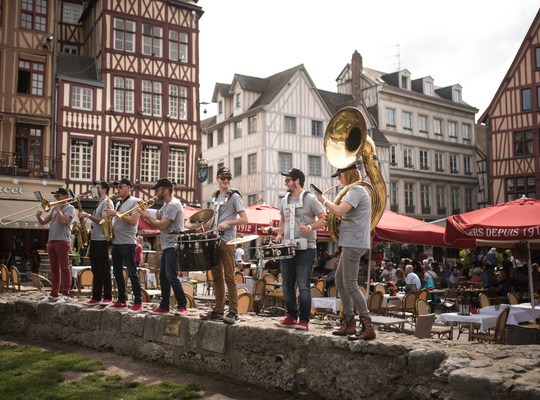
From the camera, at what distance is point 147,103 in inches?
1022

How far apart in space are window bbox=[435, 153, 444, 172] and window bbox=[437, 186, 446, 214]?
1324 millimetres

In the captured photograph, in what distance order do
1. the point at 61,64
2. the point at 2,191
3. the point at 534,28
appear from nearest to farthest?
the point at 2,191 → the point at 61,64 → the point at 534,28

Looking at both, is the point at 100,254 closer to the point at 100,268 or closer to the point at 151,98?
the point at 100,268

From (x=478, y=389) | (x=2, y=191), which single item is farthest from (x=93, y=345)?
(x=2, y=191)

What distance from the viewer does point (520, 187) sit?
3209cm

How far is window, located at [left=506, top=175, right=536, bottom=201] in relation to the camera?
103ft

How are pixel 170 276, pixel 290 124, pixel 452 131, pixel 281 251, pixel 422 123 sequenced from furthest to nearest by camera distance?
pixel 452 131 < pixel 422 123 < pixel 290 124 < pixel 170 276 < pixel 281 251

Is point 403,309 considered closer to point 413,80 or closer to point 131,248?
point 131,248

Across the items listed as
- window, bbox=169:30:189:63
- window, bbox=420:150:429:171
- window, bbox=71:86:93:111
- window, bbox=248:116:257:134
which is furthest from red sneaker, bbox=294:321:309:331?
window, bbox=420:150:429:171

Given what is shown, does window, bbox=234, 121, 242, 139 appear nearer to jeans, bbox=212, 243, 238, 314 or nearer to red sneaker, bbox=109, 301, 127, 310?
red sneaker, bbox=109, 301, 127, 310

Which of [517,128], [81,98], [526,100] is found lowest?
[81,98]

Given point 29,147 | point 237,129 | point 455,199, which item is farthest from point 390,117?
point 29,147

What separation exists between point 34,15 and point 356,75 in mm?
22271

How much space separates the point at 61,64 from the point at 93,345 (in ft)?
67.2
